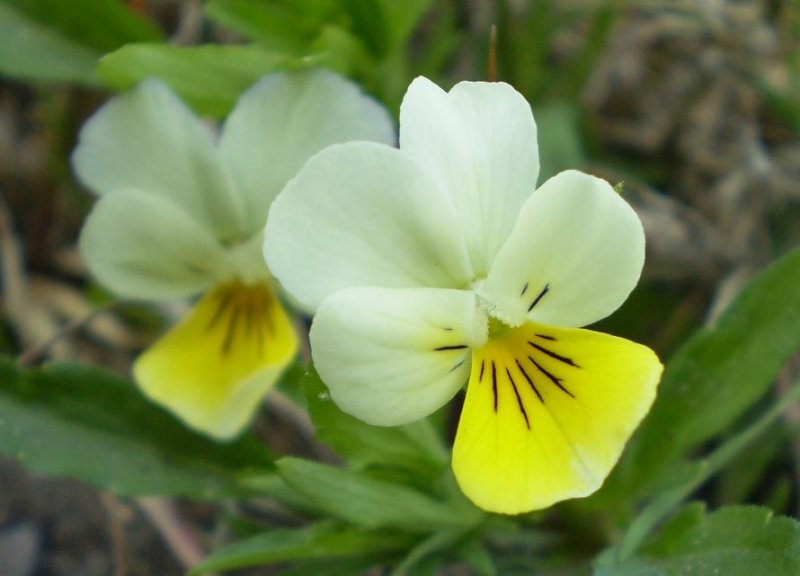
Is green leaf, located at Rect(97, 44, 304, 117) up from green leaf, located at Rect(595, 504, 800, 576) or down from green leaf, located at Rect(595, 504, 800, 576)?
up

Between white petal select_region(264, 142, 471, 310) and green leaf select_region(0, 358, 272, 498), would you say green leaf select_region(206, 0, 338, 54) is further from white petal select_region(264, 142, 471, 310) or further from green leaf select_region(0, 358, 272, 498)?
white petal select_region(264, 142, 471, 310)

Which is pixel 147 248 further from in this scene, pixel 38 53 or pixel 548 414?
pixel 548 414

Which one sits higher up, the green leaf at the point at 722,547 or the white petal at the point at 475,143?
the white petal at the point at 475,143

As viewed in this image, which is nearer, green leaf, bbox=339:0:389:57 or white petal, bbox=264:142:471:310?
white petal, bbox=264:142:471:310

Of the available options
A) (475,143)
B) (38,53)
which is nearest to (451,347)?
(475,143)

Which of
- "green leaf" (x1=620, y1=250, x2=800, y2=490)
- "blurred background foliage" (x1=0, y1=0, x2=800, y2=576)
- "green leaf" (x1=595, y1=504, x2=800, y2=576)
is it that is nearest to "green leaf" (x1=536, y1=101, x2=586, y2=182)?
"blurred background foliage" (x1=0, y1=0, x2=800, y2=576)

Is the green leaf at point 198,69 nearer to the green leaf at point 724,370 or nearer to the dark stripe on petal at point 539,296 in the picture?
the dark stripe on petal at point 539,296

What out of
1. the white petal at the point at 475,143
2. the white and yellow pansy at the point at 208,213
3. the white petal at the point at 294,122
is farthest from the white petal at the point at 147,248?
the white petal at the point at 475,143
